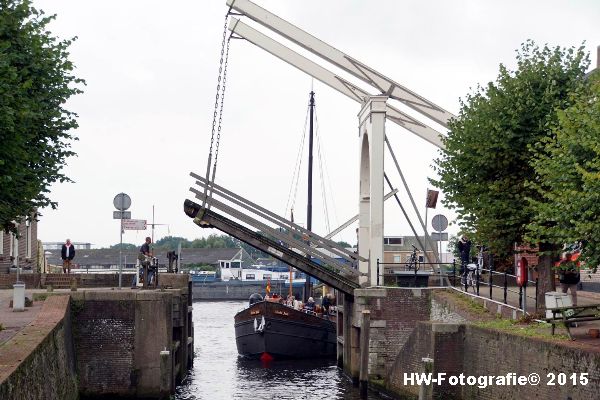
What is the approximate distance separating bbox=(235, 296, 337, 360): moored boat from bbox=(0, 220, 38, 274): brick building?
9.61m

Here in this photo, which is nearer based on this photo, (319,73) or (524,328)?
(524,328)

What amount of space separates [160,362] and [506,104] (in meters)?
11.3

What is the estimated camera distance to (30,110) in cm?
2139

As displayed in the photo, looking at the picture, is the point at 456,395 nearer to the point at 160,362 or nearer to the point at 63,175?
the point at 160,362

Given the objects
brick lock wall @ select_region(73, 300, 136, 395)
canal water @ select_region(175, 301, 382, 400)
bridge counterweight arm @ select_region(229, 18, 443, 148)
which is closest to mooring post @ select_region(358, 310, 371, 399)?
canal water @ select_region(175, 301, 382, 400)

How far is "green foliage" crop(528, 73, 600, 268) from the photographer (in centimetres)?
1981

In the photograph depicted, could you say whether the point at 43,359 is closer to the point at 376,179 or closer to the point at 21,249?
the point at 376,179

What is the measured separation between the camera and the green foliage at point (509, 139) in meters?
26.7

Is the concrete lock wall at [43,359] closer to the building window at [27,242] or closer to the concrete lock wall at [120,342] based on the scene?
the concrete lock wall at [120,342]

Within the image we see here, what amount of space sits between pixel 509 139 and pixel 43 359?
14023 mm

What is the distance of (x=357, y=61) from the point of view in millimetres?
33406

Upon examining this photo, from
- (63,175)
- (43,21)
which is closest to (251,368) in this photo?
(63,175)

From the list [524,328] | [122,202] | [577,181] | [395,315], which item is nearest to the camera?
[577,181]

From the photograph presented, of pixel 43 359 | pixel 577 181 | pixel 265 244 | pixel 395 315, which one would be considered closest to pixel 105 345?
pixel 265 244
